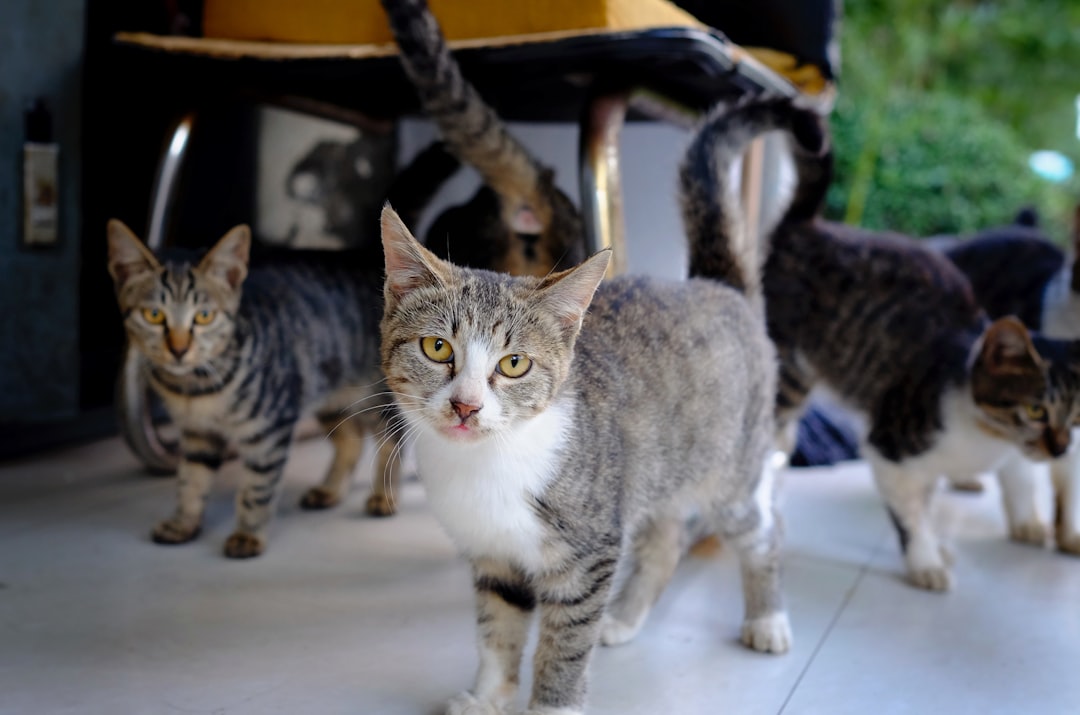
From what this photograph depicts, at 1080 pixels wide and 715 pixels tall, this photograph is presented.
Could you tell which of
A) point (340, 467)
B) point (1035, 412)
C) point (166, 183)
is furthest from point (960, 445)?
point (166, 183)

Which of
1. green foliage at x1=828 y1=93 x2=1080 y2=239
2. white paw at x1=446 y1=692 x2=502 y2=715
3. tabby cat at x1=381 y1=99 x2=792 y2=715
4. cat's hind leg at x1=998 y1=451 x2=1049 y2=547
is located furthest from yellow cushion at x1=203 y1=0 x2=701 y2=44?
green foliage at x1=828 y1=93 x2=1080 y2=239

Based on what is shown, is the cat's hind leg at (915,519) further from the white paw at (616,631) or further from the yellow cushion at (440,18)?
the yellow cushion at (440,18)

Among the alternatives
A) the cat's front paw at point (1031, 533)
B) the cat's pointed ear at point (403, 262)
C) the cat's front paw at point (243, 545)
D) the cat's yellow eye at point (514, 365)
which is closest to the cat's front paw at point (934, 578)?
the cat's front paw at point (1031, 533)

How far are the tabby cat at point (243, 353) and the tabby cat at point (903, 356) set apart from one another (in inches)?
43.3

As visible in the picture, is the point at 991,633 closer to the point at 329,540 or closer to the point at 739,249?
the point at 739,249

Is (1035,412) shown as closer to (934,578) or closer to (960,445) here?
(960,445)

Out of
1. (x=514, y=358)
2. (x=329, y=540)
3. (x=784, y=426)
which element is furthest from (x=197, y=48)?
(x=784, y=426)

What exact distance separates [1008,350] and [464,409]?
1.43 meters

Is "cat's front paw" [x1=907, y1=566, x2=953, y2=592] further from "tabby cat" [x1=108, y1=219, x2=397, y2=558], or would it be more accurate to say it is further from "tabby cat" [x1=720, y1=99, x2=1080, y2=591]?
"tabby cat" [x1=108, y1=219, x2=397, y2=558]

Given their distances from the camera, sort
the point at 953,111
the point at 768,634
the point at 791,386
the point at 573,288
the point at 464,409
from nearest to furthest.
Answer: the point at 464,409 < the point at 573,288 < the point at 768,634 < the point at 791,386 < the point at 953,111

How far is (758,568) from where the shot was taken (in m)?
1.76

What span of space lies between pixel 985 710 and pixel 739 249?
93 cm

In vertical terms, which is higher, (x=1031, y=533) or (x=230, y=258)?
(x=230, y=258)

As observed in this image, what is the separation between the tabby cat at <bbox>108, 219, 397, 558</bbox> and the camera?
2008 mm
